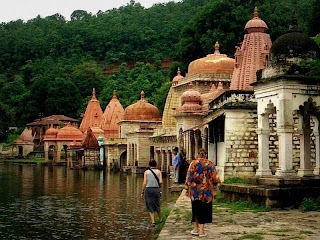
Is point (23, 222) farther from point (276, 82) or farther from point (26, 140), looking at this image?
point (26, 140)

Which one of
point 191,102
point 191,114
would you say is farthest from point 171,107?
point 191,114

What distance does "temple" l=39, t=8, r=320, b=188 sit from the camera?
1644cm

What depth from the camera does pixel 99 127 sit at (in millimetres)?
70438

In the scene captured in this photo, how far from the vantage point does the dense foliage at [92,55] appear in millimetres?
92562

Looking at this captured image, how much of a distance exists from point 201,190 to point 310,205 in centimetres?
438

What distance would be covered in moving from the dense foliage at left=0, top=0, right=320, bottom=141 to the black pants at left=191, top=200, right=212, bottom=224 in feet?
197

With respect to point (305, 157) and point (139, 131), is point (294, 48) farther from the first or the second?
point (139, 131)

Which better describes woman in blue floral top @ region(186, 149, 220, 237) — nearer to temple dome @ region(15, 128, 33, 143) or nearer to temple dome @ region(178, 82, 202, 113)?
temple dome @ region(178, 82, 202, 113)

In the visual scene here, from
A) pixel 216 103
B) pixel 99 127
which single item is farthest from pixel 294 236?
pixel 99 127

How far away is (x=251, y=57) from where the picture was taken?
33.7m

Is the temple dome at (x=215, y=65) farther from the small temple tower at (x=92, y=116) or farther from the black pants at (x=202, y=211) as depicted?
the black pants at (x=202, y=211)

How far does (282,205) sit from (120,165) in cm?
4408

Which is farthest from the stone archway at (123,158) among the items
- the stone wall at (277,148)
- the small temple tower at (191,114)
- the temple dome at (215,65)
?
the stone wall at (277,148)

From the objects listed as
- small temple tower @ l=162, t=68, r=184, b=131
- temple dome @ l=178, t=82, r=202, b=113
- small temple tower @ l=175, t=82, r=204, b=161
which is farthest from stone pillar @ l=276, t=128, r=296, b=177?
small temple tower @ l=162, t=68, r=184, b=131
